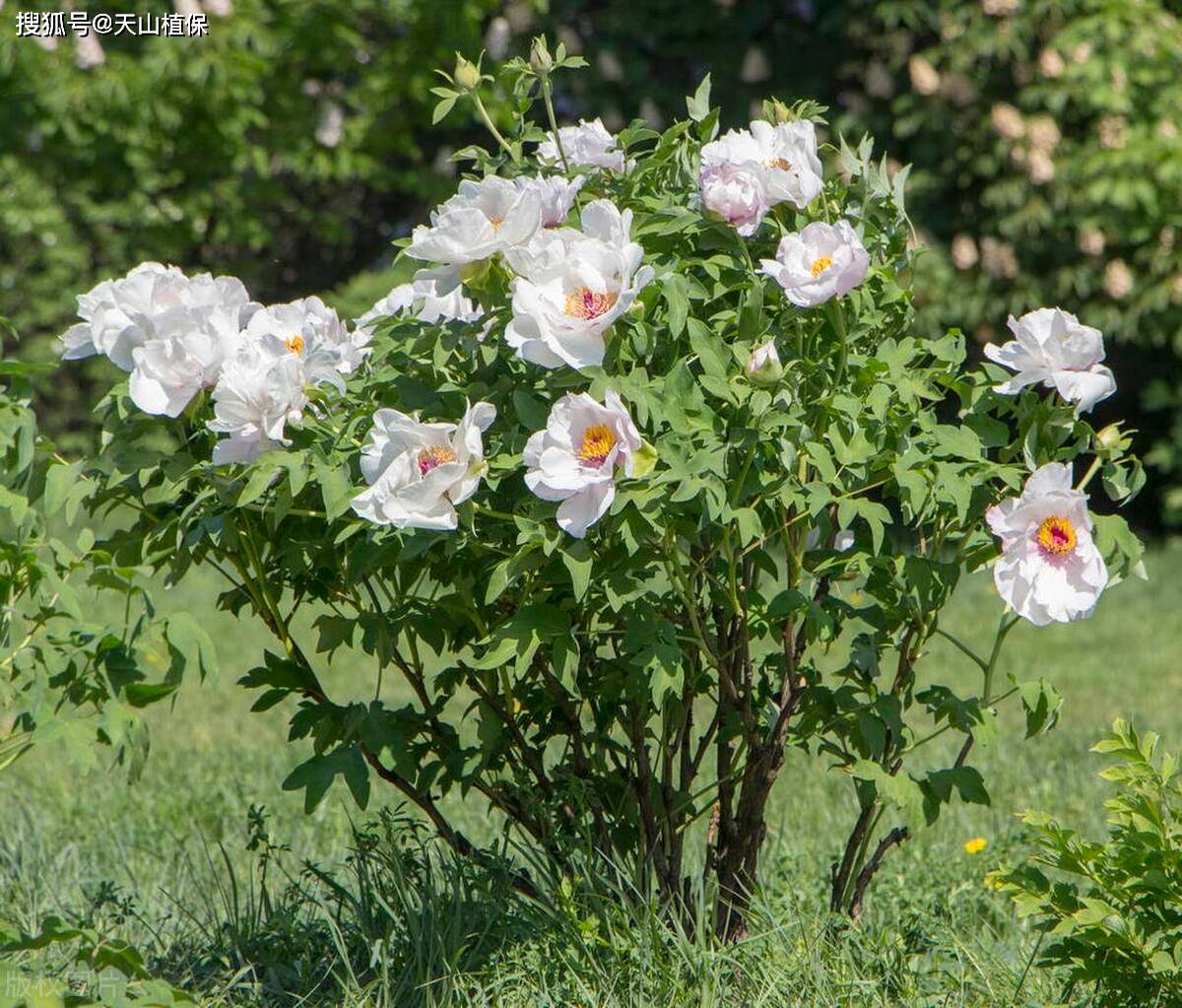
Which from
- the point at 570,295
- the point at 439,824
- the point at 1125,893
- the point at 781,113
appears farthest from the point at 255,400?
the point at 1125,893

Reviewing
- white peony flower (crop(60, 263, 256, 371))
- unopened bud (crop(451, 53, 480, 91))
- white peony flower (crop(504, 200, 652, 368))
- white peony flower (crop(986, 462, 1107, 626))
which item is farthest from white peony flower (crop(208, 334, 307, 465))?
white peony flower (crop(986, 462, 1107, 626))

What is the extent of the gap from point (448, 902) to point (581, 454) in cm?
89

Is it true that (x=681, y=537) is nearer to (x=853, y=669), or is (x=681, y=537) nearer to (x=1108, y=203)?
(x=853, y=669)

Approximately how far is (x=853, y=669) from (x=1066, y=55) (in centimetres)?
503

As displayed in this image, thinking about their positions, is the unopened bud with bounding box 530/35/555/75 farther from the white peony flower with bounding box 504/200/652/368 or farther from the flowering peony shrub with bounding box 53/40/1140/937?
the white peony flower with bounding box 504/200/652/368

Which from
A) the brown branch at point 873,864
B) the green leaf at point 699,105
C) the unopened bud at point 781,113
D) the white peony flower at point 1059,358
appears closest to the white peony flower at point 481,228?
the green leaf at point 699,105

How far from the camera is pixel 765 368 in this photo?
1870mm

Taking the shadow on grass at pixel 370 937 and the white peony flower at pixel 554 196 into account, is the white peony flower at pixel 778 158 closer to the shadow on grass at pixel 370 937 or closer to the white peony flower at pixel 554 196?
the white peony flower at pixel 554 196

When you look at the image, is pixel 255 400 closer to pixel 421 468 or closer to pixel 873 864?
pixel 421 468

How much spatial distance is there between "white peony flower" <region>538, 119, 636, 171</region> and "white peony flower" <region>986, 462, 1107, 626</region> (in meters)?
0.70

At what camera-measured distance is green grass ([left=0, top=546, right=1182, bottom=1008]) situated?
2195 mm

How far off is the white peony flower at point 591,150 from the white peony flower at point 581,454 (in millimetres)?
510

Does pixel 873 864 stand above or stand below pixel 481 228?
below

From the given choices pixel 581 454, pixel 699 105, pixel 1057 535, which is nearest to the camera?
pixel 581 454
